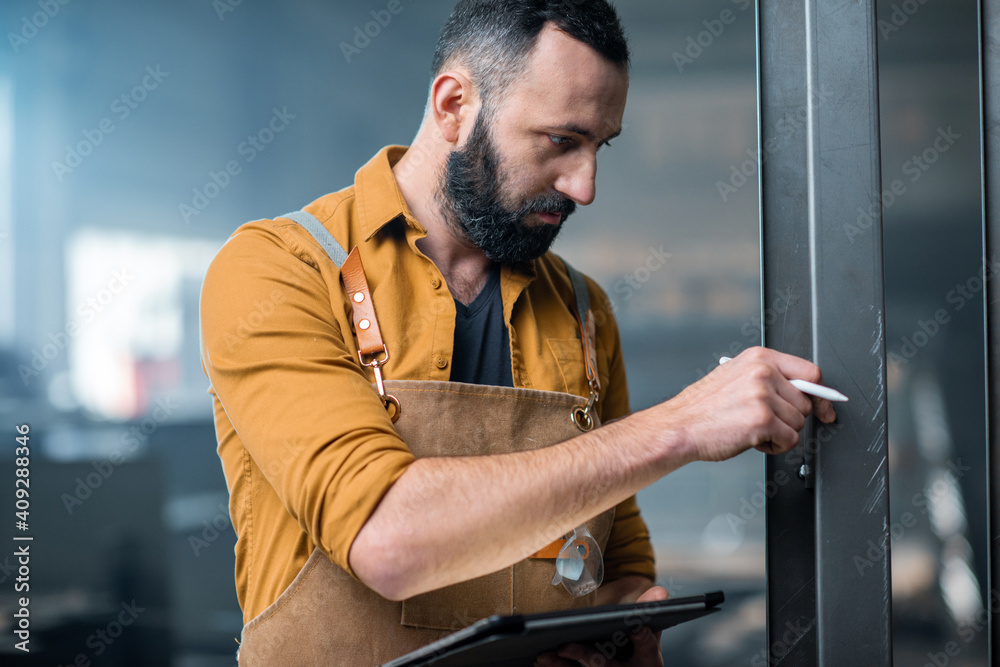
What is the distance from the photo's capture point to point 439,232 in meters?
1.28

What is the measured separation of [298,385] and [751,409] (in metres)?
0.52

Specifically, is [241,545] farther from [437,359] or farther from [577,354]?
[577,354]

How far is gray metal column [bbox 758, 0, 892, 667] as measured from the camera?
0.86 meters

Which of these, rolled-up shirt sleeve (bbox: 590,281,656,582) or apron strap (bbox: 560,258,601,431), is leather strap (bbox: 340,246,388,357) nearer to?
apron strap (bbox: 560,258,601,431)

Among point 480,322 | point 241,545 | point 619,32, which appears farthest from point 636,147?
point 241,545

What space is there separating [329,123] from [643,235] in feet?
3.43

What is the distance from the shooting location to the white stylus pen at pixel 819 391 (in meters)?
0.85

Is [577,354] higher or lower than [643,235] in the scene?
lower

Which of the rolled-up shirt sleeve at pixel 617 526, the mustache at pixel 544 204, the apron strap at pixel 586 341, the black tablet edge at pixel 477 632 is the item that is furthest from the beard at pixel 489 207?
the black tablet edge at pixel 477 632

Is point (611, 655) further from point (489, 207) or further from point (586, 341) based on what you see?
point (489, 207)

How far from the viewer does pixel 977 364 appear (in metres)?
2.29

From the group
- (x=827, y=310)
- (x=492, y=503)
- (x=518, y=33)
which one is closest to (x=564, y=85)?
(x=518, y=33)

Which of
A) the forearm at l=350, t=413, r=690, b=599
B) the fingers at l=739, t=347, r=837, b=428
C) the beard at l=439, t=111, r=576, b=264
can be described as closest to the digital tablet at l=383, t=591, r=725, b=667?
the forearm at l=350, t=413, r=690, b=599

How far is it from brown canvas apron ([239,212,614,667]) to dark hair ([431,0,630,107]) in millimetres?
Result: 372
